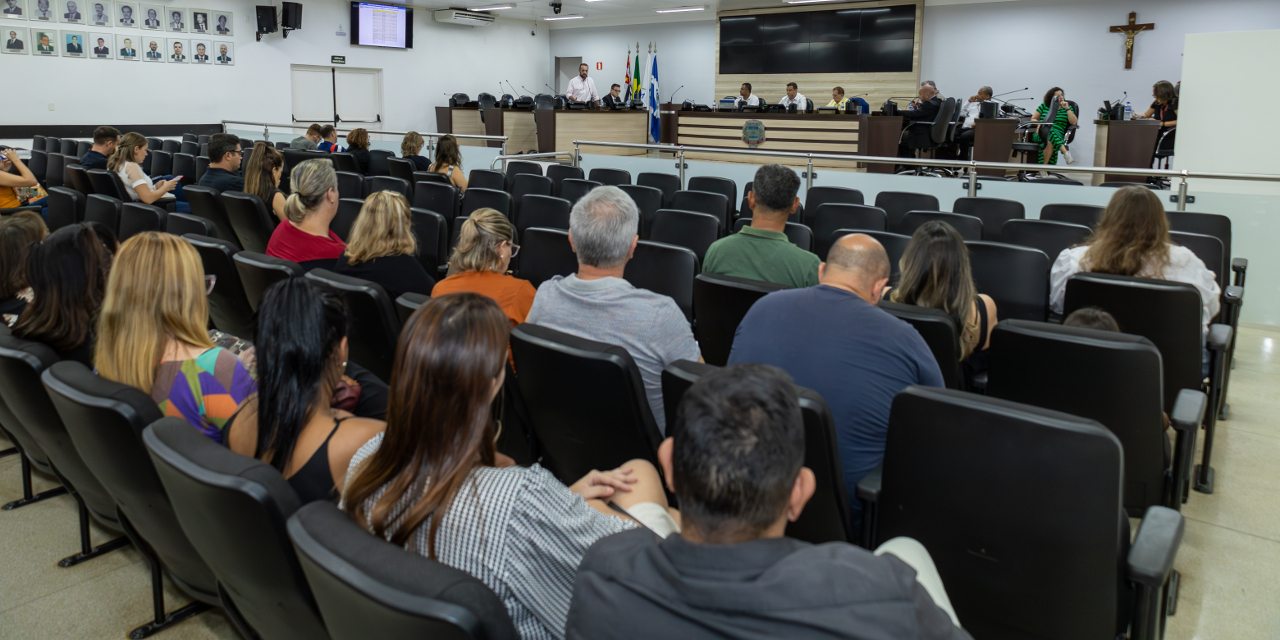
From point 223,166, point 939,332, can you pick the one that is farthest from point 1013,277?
point 223,166

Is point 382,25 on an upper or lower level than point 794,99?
upper

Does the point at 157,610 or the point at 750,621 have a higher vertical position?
the point at 750,621

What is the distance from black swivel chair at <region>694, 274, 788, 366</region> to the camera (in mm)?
2818

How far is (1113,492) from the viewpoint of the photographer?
149 centimetres

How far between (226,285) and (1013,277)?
338cm

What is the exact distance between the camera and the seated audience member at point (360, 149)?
8.29 m

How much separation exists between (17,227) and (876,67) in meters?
13.8

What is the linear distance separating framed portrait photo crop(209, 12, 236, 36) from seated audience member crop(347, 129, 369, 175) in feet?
25.6

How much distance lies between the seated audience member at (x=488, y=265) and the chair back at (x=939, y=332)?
1228 millimetres

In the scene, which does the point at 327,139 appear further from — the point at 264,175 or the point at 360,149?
the point at 264,175

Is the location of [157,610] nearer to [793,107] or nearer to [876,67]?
[793,107]

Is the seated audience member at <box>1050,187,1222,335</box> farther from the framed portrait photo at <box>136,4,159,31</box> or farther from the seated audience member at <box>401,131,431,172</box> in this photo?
the framed portrait photo at <box>136,4,159,31</box>

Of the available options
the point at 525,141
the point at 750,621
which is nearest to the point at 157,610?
the point at 750,621

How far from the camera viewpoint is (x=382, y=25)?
16469 millimetres
